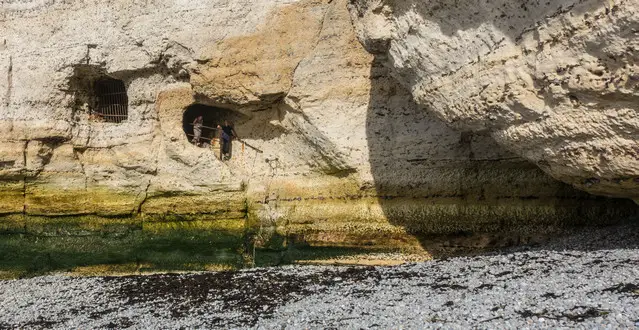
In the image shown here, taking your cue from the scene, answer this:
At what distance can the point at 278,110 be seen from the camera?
10852mm

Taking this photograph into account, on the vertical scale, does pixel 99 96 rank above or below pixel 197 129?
above

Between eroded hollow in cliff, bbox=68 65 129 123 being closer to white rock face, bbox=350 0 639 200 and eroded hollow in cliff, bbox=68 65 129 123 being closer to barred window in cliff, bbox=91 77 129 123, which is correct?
barred window in cliff, bbox=91 77 129 123

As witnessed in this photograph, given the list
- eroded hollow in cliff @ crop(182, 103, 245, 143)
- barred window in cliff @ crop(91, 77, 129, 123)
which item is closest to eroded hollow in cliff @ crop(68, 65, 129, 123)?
barred window in cliff @ crop(91, 77, 129, 123)

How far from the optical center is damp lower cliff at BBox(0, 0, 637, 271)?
9430mm

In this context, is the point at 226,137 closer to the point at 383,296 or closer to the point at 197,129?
the point at 197,129

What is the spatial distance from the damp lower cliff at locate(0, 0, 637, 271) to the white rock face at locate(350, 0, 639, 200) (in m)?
1.95

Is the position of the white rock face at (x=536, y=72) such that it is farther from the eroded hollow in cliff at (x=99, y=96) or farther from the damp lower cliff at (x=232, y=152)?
the eroded hollow in cliff at (x=99, y=96)

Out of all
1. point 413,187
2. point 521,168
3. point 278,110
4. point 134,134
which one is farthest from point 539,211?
point 134,134

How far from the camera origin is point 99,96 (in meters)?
12.3

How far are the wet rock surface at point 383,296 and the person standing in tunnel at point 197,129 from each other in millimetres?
3329

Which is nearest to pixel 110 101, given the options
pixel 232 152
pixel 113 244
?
pixel 232 152

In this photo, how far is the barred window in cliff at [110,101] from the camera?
476 inches

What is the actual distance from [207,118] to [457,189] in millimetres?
5393

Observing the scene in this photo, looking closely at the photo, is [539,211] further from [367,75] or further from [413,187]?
[367,75]
